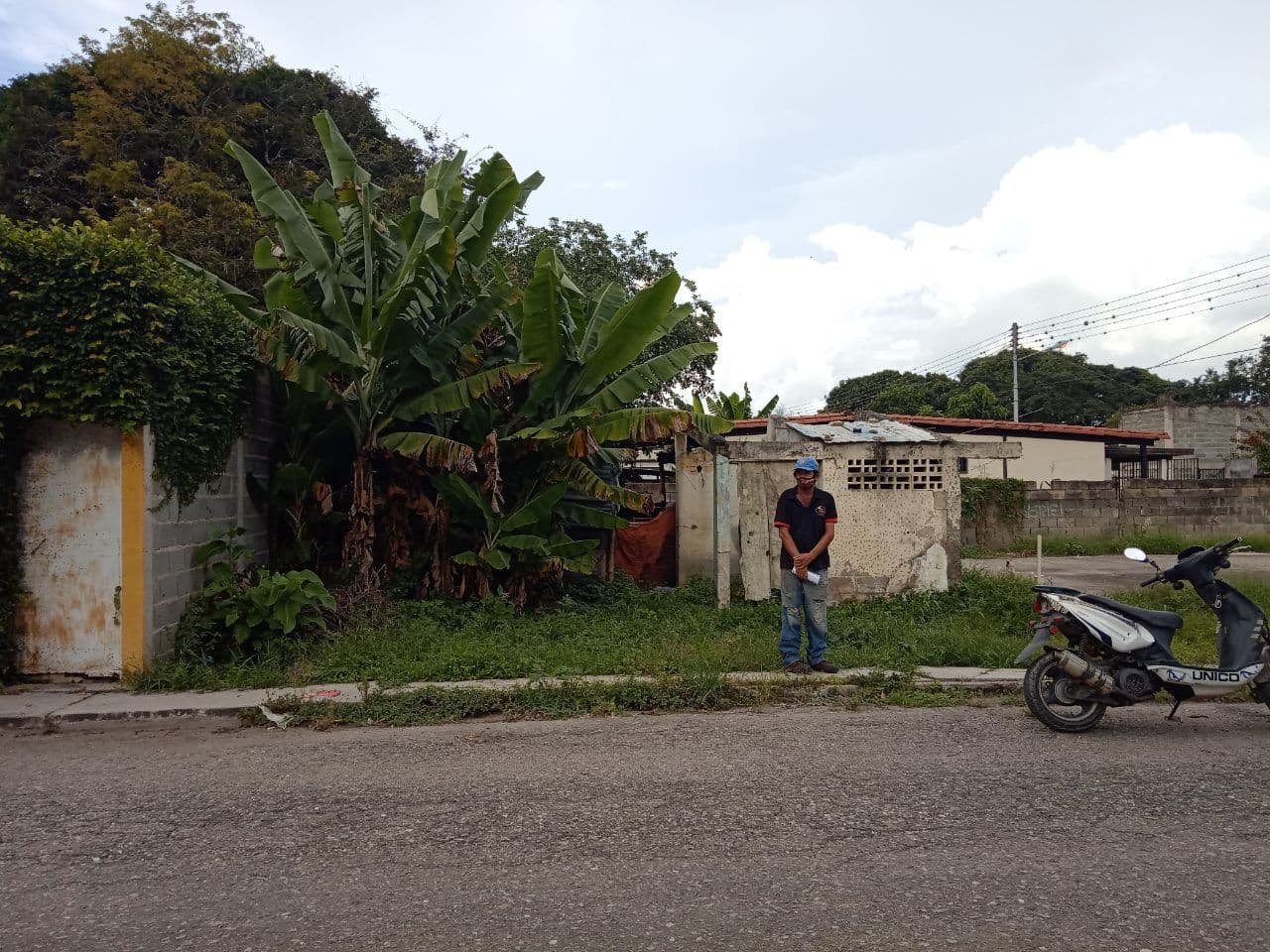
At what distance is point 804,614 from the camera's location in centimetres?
728

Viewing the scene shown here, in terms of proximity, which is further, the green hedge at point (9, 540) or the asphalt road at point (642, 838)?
the green hedge at point (9, 540)

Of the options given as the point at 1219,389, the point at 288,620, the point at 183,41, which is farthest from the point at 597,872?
the point at 1219,389

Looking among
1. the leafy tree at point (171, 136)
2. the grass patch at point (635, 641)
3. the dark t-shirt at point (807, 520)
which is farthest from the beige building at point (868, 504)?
the leafy tree at point (171, 136)

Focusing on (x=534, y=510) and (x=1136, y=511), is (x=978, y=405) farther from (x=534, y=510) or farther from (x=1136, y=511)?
(x=534, y=510)

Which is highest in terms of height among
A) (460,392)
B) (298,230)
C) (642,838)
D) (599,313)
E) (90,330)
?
(298,230)

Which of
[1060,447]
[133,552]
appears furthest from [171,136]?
[1060,447]

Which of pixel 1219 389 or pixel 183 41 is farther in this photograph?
pixel 1219 389

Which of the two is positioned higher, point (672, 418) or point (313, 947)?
point (672, 418)

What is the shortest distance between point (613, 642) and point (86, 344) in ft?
15.6

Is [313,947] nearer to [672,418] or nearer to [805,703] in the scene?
[805,703]

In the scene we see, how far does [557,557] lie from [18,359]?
4.80 m

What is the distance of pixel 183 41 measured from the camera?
2228 centimetres

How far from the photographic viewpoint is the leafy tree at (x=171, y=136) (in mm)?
18453

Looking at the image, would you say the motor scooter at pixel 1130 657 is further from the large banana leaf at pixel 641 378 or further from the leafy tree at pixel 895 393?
the leafy tree at pixel 895 393
